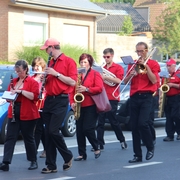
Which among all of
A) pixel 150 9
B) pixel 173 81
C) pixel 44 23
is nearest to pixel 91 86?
pixel 173 81

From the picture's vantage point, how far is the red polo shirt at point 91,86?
34.4 ft

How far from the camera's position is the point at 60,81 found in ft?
29.9

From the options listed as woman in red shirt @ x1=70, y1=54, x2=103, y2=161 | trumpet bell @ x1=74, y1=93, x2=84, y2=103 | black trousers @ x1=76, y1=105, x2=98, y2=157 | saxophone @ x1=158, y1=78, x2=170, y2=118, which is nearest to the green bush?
saxophone @ x1=158, y1=78, x2=170, y2=118

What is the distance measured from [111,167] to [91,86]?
144cm

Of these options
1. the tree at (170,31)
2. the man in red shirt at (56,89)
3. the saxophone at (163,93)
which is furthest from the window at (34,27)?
the man in red shirt at (56,89)

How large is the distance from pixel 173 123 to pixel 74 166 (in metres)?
4.64

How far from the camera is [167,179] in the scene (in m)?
9.12

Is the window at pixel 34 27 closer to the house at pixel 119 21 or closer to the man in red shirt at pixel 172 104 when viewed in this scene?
the man in red shirt at pixel 172 104

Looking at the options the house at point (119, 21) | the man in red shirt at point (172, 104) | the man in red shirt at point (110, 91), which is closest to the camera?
the man in red shirt at point (110, 91)

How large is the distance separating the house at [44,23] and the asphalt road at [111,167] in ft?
47.1

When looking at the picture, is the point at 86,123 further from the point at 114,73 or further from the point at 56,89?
the point at 114,73

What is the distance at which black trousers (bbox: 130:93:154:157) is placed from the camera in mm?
10391

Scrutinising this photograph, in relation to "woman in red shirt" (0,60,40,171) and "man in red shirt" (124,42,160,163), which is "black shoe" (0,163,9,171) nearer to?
"woman in red shirt" (0,60,40,171)

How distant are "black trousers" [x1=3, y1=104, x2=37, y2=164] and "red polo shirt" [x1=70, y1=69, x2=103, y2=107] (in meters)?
1.11
